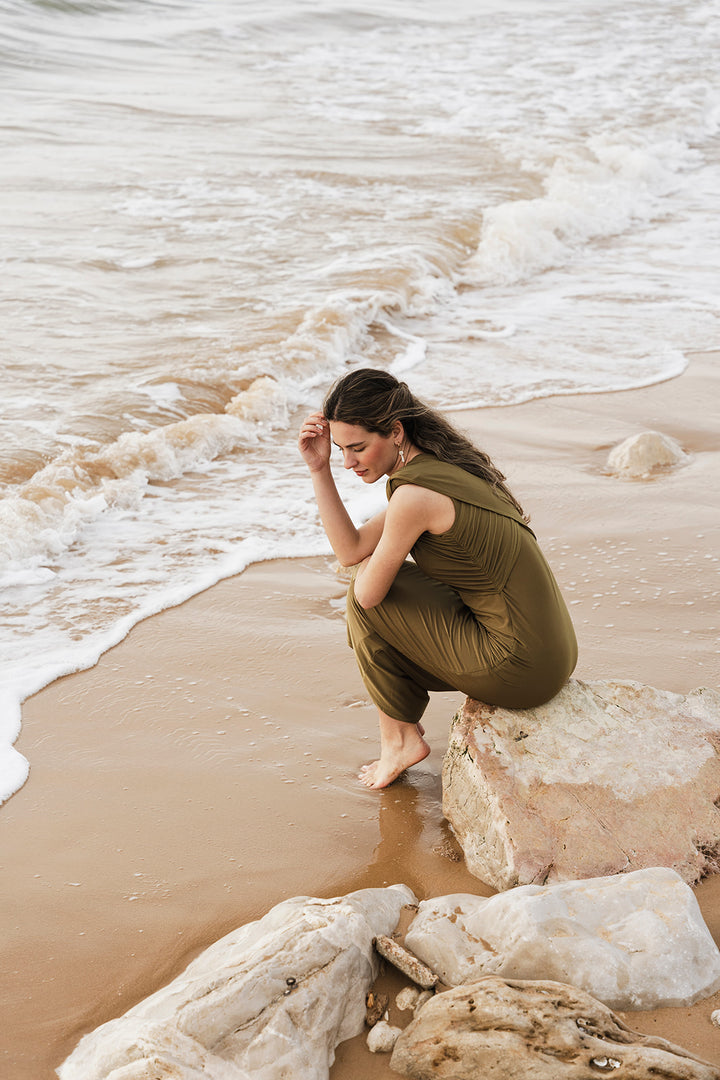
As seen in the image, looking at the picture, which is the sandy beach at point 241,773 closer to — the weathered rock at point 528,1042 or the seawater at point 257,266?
the weathered rock at point 528,1042

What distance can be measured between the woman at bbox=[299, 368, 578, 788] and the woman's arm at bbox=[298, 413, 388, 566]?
115mm

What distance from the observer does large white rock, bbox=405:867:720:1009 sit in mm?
2270

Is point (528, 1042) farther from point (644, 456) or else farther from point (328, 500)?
point (644, 456)

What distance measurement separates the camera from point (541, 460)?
589 centimetres

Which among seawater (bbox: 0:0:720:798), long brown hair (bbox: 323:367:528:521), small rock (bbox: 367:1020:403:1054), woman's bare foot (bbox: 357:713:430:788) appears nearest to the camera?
small rock (bbox: 367:1020:403:1054)

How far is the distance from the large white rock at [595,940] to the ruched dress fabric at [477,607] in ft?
2.34

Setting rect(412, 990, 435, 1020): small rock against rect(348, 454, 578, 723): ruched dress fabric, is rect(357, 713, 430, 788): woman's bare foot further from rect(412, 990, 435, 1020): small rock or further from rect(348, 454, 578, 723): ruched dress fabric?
rect(412, 990, 435, 1020): small rock

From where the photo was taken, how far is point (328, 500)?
334 centimetres

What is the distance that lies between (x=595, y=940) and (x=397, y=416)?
5.00ft

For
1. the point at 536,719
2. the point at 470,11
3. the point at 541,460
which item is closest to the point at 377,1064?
the point at 536,719

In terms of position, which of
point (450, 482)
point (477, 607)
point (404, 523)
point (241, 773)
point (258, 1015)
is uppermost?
point (450, 482)

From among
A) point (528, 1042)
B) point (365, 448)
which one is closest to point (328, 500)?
point (365, 448)

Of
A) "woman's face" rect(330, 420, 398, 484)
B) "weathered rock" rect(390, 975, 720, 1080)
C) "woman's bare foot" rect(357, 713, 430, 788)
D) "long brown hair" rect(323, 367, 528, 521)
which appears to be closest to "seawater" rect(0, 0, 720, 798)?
"woman's bare foot" rect(357, 713, 430, 788)

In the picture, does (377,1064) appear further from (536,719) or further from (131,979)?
(536,719)
